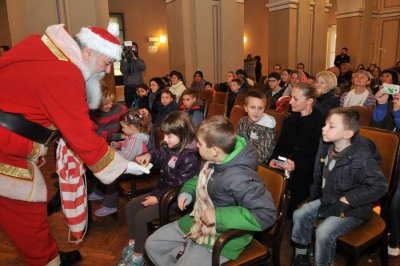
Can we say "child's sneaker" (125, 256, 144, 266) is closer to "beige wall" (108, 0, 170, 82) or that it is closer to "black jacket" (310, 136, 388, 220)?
"black jacket" (310, 136, 388, 220)

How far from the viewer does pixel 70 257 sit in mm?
2506

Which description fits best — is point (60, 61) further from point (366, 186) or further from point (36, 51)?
point (366, 186)

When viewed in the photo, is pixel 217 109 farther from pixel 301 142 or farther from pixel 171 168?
pixel 171 168

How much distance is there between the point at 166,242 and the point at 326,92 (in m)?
2.82

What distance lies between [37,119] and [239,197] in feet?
3.85

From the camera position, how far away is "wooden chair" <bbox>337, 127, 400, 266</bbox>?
1836mm

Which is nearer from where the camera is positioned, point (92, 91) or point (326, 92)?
point (92, 91)

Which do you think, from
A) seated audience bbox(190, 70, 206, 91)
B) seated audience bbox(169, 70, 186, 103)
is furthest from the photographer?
seated audience bbox(190, 70, 206, 91)

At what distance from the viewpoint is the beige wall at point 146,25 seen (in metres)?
13.6

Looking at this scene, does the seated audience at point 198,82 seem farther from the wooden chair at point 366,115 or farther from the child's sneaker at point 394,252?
the child's sneaker at point 394,252

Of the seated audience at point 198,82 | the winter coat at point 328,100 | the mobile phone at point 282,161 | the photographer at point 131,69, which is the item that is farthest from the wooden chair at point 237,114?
the seated audience at point 198,82

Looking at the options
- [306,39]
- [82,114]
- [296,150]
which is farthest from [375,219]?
[306,39]

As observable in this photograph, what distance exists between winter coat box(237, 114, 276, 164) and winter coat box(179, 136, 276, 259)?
109cm

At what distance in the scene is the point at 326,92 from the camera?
3.86m
